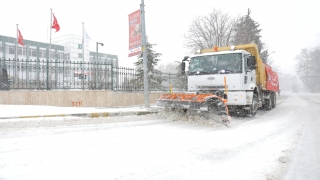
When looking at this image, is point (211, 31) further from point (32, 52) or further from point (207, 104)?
point (32, 52)

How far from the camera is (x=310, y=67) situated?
75688 millimetres

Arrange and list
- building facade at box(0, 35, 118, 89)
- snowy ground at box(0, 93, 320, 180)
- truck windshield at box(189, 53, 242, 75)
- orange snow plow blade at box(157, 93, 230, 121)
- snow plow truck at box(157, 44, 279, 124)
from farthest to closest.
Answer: building facade at box(0, 35, 118, 89) → truck windshield at box(189, 53, 242, 75) → snow plow truck at box(157, 44, 279, 124) → orange snow plow blade at box(157, 93, 230, 121) → snowy ground at box(0, 93, 320, 180)

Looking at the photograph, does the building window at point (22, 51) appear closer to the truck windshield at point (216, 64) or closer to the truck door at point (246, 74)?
the truck windshield at point (216, 64)

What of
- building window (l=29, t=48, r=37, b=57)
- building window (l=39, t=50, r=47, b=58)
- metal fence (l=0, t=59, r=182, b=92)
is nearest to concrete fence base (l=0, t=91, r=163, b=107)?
metal fence (l=0, t=59, r=182, b=92)

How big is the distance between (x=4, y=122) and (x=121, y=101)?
607cm

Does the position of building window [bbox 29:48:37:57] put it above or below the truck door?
above

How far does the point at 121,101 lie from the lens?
12.6 metres

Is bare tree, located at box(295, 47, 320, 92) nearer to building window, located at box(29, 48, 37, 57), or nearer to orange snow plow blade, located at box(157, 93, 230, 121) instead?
orange snow plow blade, located at box(157, 93, 230, 121)

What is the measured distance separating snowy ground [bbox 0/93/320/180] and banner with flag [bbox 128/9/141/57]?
622 centimetres

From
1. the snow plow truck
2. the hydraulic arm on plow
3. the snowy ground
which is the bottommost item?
the snowy ground

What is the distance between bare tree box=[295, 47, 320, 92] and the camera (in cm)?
7281

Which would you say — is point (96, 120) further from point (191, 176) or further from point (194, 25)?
point (194, 25)

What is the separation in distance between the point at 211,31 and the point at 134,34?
2136 centimetres

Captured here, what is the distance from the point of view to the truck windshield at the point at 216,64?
8.68 metres
